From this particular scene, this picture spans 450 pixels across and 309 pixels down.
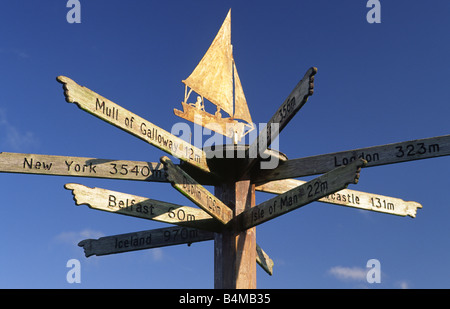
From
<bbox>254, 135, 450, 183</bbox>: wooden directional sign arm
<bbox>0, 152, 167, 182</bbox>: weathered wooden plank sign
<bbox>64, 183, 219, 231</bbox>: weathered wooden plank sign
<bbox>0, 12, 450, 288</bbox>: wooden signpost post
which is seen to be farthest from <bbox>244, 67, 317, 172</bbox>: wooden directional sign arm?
<bbox>0, 152, 167, 182</bbox>: weathered wooden plank sign

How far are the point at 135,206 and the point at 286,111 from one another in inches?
92.6

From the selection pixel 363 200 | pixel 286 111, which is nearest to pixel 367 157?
pixel 363 200

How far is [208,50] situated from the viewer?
10461 millimetres

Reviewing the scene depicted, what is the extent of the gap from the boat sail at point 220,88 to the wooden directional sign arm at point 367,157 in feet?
4.39

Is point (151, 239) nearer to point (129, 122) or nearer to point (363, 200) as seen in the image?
point (129, 122)

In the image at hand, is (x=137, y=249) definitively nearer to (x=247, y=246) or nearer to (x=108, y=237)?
(x=108, y=237)

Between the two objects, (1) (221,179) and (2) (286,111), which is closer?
(2) (286,111)

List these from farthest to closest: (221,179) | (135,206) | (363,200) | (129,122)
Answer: (363,200) → (221,179) → (135,206) → (129,122)

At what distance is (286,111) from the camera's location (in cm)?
625

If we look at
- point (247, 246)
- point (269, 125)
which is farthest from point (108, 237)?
point (269, 125)

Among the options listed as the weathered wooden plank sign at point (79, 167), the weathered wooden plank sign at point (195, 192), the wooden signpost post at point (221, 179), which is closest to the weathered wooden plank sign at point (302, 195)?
the wooden signpost post at point (221, 179)

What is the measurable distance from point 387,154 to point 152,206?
3.09 metres

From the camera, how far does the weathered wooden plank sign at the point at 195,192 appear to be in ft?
20.7

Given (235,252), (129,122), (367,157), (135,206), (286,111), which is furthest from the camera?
(235,252)
